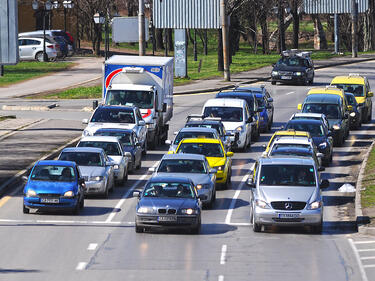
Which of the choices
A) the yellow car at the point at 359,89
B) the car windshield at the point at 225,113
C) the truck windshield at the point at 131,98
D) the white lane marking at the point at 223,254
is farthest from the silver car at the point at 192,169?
the yellow car at the point at 359,89

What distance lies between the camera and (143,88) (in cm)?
3872

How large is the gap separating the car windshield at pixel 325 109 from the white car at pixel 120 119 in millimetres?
7693

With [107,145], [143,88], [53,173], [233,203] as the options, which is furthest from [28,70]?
[53,173]

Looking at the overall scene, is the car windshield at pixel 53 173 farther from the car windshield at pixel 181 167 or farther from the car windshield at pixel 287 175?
the car windshield at pixel 287 175

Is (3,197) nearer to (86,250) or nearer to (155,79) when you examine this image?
(86,250)

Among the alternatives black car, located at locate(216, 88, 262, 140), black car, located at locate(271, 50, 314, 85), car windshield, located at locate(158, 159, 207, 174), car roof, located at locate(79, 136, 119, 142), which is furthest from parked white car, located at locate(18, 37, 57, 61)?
car windshield, located at locate(158, 159, 207, 174)

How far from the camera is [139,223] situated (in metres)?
23.5

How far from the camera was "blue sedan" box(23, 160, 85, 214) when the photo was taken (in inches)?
1006

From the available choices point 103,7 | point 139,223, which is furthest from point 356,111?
point 103,7

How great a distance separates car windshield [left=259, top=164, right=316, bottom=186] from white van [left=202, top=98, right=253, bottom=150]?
40.8ft

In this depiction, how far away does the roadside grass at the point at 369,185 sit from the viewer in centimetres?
2757

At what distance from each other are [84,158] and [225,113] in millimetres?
10932

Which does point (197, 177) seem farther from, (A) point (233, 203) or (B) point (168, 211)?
(B) point (168, 211)

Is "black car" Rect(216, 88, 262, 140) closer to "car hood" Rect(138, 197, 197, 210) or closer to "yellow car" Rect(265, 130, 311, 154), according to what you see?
"yellow car" Rect(265, 130, 311, 154)
